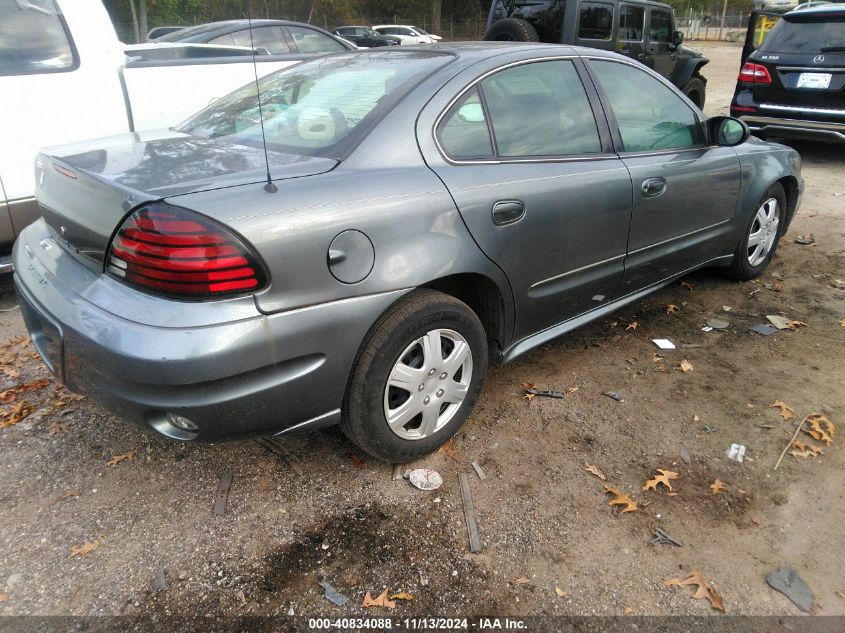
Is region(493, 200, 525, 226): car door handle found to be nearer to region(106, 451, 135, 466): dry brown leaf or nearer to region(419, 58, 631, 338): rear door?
region(419, 58, 631, 338): rear door

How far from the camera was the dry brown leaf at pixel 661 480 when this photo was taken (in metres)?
2.58

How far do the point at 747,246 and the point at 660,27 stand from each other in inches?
306

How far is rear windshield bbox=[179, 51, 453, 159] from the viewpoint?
250cm

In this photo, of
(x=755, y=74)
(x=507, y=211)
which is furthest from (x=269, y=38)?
(x=507, y=211)

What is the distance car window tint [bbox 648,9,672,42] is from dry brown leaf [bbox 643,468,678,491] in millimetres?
9656

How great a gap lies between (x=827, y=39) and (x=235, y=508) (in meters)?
8.19

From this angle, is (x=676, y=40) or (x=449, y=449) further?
(x=676, y=40)

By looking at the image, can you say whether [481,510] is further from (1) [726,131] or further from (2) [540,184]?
(1) [726,131]

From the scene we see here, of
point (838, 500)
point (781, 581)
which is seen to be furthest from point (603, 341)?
A: point (781, 581)

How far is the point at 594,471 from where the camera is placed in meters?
2.68

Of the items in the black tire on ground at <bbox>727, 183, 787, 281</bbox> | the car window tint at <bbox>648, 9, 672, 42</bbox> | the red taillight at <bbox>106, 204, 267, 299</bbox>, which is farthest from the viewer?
the car window tint at <bbox>648, 9, 672, 42</bbox>

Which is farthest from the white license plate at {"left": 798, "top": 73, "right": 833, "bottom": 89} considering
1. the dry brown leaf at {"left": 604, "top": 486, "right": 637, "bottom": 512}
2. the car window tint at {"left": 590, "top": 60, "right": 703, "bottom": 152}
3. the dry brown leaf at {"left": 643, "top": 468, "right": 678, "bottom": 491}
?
the dry brown leaf at {"left": 604, "top": 486, "right": 637, "bottom": 512}

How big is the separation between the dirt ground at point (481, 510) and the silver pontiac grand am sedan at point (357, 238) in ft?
1.06

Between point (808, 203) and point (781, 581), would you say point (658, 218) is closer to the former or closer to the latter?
point (781, 581)
